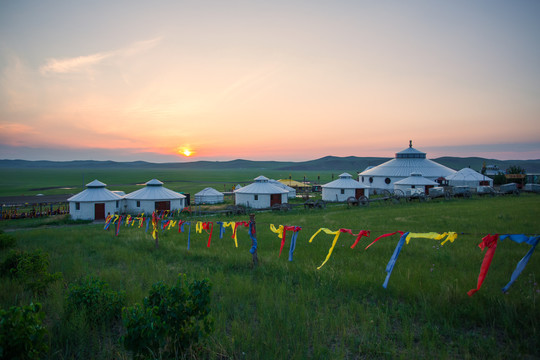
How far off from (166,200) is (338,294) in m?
32.5

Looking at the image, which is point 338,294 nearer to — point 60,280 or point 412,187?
point 60,280

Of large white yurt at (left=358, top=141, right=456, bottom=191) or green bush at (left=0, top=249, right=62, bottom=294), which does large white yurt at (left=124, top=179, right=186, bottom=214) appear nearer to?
green bush at (left=0, top=249, right=62, bottom=294)

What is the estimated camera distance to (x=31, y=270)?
8.41 m

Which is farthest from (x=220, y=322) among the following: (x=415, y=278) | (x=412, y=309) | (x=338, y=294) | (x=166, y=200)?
(x=166, y=200)

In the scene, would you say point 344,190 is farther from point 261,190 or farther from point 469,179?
point 469,179

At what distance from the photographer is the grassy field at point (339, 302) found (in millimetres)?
5027

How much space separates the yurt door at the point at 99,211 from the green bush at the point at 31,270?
26.8m

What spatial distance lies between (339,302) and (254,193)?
104 ft

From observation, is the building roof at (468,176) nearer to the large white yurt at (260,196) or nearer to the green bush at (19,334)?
the large white yurt at (260,196)

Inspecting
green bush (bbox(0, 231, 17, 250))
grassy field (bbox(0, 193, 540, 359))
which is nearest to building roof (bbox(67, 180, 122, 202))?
green bush (bbox(0, 231, 17, 250))

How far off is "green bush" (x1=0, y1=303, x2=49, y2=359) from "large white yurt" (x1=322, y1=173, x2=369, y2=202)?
39.6 meters

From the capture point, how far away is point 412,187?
44.9 meters

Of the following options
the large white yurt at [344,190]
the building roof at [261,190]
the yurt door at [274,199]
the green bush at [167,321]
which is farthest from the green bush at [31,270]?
the large white yurt at [344,190]

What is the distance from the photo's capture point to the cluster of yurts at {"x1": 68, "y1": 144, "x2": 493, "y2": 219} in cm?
3397
